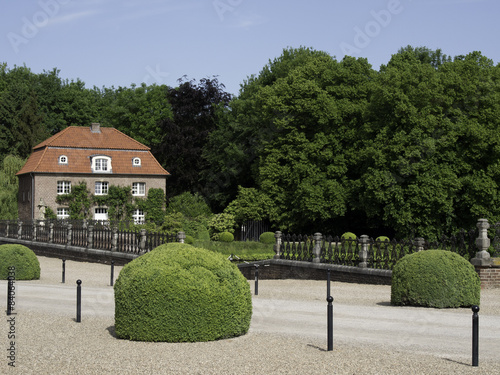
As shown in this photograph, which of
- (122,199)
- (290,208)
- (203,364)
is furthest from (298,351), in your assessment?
(122,199)

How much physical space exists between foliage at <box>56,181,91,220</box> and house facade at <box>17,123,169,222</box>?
1.39ft

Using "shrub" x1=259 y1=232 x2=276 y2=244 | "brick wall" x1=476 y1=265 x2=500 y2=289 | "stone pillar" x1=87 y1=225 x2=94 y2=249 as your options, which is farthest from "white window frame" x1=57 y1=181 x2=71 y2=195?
"brick wall" x1=476 y1=265 x2=500 y2=289

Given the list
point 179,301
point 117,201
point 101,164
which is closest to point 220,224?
point 117,201

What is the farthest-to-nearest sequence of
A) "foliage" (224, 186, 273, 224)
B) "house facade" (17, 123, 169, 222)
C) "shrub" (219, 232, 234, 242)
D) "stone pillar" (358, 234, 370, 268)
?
"house facade" (17, 123, 169, 222)
"shrub" (219, 232, 234, 242)
"foliage" (224, 186, 273, 224)
"stone pillar" (358, 234, 370, 268)

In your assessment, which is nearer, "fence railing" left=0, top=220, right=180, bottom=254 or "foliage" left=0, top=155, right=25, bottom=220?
"fence railing" left=0, top=220, right=180, bottom=254

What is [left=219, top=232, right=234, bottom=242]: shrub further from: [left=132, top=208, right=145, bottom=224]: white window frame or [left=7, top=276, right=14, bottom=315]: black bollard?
[left=7, top=276, right=14, bottom=315]: black bollard

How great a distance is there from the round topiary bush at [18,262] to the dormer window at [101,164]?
33.9 metres

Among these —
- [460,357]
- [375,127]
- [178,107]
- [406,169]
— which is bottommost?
[460,357]

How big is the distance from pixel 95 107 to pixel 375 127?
45.5 m

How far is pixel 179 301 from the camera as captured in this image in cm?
995

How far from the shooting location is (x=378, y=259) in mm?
21781

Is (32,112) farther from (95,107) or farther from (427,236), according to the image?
(427,236)

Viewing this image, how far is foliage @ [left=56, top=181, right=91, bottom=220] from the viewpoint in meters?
54.5

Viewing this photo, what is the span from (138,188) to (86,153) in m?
5.02
